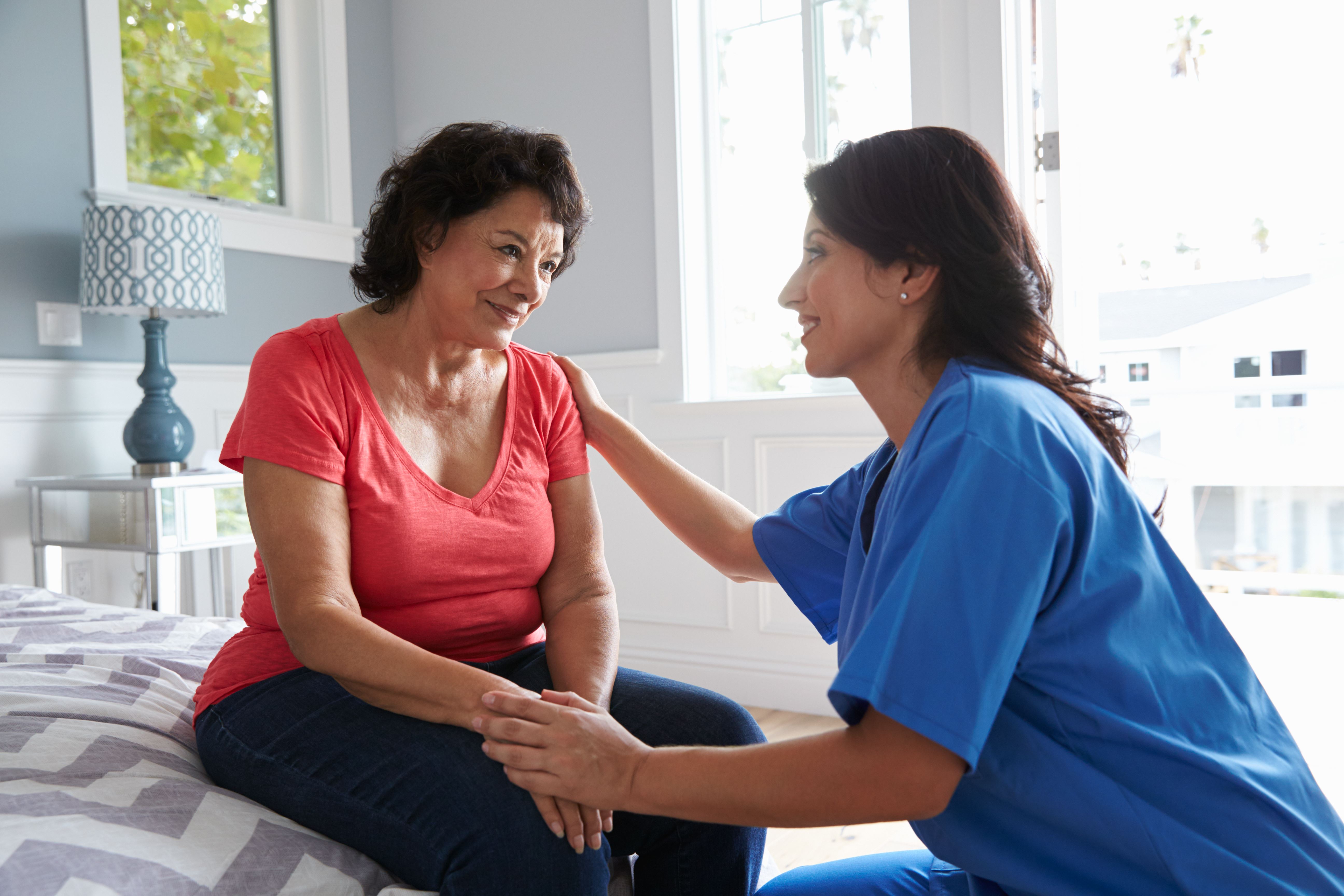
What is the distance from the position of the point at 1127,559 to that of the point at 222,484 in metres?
2.39

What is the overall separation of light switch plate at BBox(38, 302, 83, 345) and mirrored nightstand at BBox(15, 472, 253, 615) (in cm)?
37

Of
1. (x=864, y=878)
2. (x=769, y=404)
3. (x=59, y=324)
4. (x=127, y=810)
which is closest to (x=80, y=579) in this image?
(x=59, y=324)

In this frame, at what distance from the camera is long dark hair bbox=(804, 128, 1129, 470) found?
853 millimetres

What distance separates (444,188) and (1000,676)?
90 centimetres

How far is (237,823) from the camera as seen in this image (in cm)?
83

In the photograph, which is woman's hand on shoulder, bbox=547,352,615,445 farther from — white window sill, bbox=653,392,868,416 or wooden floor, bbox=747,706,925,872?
white window sill, bbox=653,392,868,416

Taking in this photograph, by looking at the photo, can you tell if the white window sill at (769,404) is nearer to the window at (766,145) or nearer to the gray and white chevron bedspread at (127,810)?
the window at (766,145)

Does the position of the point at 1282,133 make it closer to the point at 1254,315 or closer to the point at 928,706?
the point at 1254,315

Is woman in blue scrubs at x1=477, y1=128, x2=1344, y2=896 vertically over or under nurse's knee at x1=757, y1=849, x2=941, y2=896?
over

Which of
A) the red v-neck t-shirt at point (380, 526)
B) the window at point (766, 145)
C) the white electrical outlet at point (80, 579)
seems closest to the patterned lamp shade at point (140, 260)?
the white electrical outlet at point (80, 579)

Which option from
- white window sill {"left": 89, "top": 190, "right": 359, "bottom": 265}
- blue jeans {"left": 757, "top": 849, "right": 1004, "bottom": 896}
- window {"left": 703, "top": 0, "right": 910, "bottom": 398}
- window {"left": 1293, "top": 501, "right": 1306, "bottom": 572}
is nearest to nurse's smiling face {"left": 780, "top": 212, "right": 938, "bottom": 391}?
blue jeans {"left": 757, "top": 849, "right": 1004, "bottom": 896}

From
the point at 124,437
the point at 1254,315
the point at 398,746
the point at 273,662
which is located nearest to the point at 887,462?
the point at 398,746

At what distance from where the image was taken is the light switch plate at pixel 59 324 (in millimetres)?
2648

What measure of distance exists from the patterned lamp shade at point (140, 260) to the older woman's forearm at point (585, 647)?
184 centimetres
